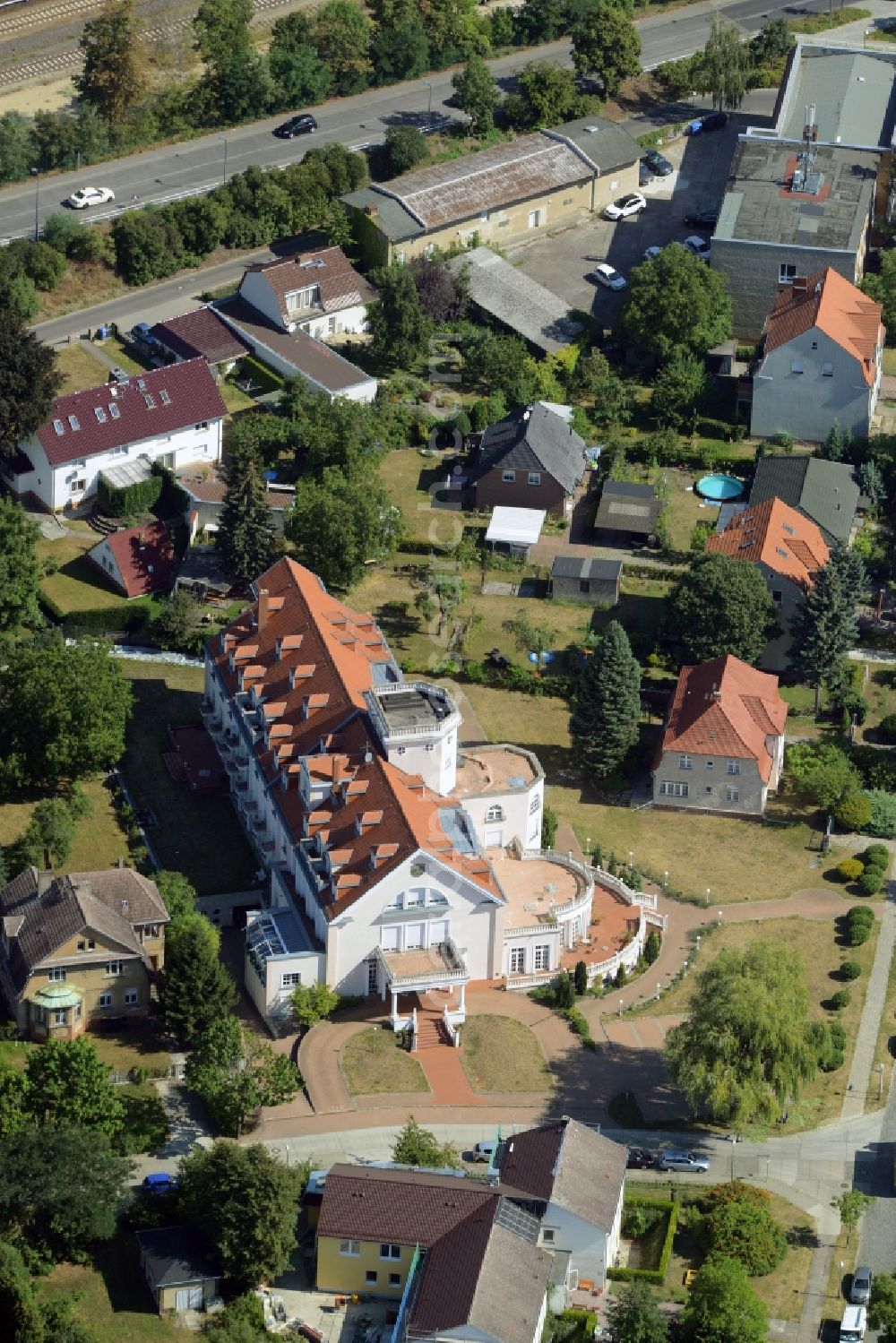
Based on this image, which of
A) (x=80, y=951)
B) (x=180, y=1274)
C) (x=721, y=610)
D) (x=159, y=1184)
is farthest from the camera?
(x=721, y=610)

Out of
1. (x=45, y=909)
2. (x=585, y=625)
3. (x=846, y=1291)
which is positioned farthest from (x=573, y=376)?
(x=846, y=1291)

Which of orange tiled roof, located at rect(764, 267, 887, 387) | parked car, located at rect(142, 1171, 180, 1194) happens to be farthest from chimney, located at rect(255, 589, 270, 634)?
orange tiled roof, located at rect(764, 267, 887, 387)

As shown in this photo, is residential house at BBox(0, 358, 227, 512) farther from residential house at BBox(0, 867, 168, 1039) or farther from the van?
the van

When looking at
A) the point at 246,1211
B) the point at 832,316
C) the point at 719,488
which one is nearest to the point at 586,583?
the point at 719,488

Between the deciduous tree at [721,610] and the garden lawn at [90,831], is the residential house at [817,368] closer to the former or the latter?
the deciduous tree at [721,610]

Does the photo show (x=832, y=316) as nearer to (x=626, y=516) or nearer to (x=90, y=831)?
(x=626, y=516)

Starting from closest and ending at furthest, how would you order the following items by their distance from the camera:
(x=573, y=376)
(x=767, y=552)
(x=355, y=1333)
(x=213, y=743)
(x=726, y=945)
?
(x=355, y=1333) < (x=726, y=945) < (x=213, y=743) < (x=767, y=552) < (x=573, y=376)

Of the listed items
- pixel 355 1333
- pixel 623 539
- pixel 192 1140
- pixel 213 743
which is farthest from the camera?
pixel 623 539

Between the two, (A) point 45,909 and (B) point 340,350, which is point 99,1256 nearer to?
(A) point 45,909
